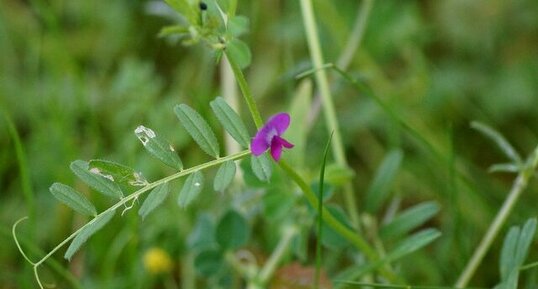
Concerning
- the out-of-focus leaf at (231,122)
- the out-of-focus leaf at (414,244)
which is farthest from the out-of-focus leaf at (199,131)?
the out-of-focus leaf at (414,244)

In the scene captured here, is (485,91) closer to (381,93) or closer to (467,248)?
(381,93)

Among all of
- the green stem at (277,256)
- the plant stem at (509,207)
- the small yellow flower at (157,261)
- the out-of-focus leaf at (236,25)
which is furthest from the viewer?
the small yellow flower at (157,261)

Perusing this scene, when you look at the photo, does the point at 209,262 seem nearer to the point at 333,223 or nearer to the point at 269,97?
the point at 333,223

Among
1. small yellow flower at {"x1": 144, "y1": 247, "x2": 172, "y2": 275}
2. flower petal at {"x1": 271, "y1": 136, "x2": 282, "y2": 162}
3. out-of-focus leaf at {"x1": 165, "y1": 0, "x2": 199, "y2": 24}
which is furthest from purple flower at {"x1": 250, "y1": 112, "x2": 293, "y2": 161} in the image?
small yellow flower at {"x1": 144, "y1": 247, "x2": 172, "y2": 275}

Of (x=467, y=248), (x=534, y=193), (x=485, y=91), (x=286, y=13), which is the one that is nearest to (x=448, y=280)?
(x=467, y=248)

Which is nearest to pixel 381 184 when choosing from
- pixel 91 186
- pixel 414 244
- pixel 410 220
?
pixel 410 220

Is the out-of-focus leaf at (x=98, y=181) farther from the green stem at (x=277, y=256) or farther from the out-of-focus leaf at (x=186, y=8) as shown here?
the green stem at (x=277, y=256)
